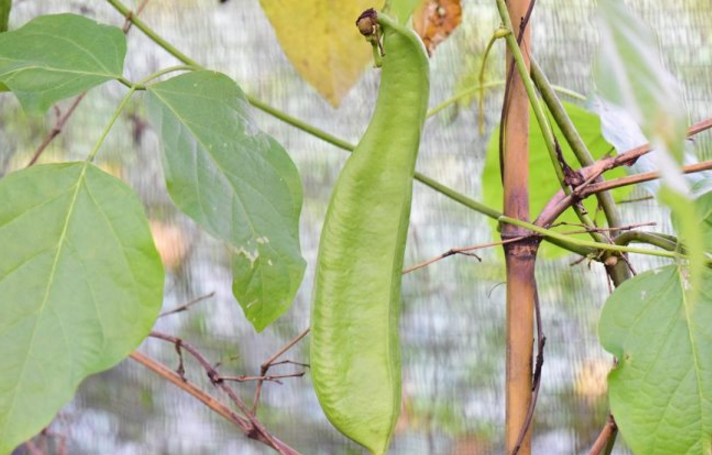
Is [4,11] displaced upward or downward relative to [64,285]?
upward

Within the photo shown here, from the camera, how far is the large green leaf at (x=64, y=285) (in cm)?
37

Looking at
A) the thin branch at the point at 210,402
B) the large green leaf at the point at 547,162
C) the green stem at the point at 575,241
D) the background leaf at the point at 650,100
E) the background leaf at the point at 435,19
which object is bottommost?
the thin branch at the point at 210,402

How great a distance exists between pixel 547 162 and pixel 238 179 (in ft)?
1.16

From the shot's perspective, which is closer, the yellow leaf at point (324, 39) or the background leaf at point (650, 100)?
the background leaf at point (650, 100)

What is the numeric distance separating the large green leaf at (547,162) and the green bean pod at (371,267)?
323 millimetres

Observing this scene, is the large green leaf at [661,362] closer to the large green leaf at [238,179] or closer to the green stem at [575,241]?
the green stem at [575,241]

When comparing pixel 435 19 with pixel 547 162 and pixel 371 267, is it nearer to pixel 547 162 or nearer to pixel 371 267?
pixel 547 162

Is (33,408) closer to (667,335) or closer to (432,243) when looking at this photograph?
(667,335)

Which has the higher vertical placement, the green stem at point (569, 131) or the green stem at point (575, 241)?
the green stem at point (569, 131)

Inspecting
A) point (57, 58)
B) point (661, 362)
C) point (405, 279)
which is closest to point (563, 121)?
point (661, 362)

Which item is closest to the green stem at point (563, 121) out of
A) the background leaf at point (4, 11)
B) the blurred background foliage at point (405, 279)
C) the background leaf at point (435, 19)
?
the background leaf at point (435, 19)

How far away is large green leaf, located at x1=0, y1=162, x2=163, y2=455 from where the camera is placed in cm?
37

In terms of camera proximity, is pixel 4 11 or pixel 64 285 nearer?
pixel 64 285

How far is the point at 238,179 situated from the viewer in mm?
466
